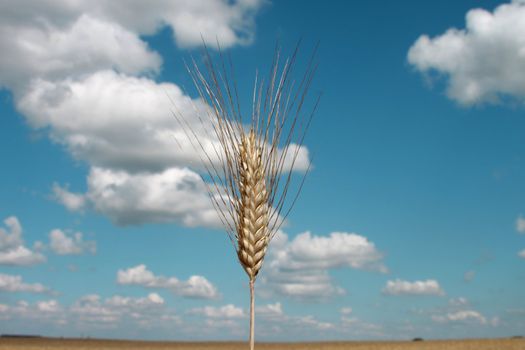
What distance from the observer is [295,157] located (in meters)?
3.87

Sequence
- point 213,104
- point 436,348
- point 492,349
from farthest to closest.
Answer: point 436,348 → point 492,349 → point 213,104

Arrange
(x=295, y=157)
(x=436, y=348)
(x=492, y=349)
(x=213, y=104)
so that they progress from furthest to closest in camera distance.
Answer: (x=436, y=348)
(x=492, y=349)
(x=213, y=104)
(x=295, y=157)

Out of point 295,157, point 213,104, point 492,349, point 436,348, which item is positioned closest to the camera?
point 295,157

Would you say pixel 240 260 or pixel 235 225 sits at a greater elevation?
pixel 235 225

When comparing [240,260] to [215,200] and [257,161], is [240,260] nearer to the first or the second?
[215,200]

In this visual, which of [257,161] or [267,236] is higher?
[257,161]

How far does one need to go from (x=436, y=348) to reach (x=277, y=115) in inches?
1732

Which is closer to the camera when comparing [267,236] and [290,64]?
[267,236]

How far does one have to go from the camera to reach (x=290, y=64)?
4367mm

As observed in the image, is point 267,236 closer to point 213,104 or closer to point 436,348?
point 213,104

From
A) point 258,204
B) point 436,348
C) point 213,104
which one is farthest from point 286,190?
point 436,348

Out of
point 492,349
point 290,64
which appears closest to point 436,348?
point 492,349

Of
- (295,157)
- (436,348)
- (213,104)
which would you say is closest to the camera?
(295,157)

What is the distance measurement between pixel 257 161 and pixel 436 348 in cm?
4401
